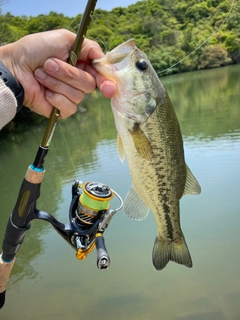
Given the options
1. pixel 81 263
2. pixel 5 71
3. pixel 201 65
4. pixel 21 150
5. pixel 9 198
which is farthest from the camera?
pixel 201 65

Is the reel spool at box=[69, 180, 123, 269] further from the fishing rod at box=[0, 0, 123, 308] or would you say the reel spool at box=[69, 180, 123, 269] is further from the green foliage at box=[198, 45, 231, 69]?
the green foliage at box=[198, 45, 231, 69]

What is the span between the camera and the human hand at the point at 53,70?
1652 mm

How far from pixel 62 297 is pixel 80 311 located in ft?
1.23

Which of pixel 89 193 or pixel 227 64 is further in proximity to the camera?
pixel 227 64

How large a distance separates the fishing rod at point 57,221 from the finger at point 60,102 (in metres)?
0.04

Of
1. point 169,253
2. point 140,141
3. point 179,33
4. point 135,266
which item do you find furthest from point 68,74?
point 179,33

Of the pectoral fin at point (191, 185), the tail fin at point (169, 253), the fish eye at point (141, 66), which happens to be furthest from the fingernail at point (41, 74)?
the tail fin at point (169, 253)

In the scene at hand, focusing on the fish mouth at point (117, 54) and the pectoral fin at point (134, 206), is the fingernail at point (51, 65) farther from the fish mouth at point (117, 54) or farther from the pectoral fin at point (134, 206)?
the pectoral fin at point (134, 206)

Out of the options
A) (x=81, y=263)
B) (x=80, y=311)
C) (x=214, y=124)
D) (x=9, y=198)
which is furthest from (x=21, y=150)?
(x=80, y=311)

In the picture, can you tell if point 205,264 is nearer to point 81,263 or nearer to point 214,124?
point 81,263

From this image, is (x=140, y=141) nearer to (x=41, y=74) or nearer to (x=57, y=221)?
(x=41, y=74)

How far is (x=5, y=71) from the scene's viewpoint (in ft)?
5.48

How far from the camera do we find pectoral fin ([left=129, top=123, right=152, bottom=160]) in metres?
1.75

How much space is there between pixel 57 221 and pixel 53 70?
958mm
